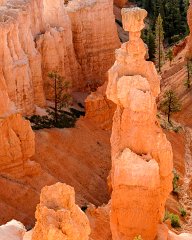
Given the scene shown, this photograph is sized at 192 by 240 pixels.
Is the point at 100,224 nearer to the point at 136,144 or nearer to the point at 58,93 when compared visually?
the point at 136,144

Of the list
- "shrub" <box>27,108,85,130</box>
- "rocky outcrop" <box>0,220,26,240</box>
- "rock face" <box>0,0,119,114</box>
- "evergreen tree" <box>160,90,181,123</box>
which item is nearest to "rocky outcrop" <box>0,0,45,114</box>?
"rock face" <box>0,0,119,114</box>

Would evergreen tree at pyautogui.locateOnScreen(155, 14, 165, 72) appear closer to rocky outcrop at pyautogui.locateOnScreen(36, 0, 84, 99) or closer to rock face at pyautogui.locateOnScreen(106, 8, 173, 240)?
rocky outcrop at pyautogui.locateOnScreen(36, 0, 84, 99)

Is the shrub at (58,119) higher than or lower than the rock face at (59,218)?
lower

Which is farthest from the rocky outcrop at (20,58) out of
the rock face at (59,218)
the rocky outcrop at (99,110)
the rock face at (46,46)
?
the rock face at (59,218)

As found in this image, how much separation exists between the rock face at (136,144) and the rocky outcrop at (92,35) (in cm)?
2777

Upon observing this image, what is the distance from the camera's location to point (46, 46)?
4556 centimetres

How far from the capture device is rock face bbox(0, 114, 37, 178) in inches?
1335

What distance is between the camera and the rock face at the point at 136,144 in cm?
2361

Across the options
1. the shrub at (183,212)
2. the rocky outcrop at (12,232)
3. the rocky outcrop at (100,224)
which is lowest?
the shrub at (183,212)

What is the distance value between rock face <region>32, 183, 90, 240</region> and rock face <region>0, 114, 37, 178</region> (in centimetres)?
1748

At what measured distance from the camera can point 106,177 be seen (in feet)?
128

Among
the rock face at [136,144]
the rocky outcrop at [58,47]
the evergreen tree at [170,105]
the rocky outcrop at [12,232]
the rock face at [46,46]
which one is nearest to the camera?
the rocky outcrop at [12,232]

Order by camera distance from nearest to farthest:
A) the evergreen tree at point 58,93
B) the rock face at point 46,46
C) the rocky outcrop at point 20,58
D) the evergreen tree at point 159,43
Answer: the rocky outcrop at point 20,58 < the rock face at point 46,46 < the evergreen tree at point 58,93 < the evergreen tree at point 159,43

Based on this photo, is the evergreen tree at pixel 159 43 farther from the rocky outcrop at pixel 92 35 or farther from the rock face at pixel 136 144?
the rock face at pixel 136 144
